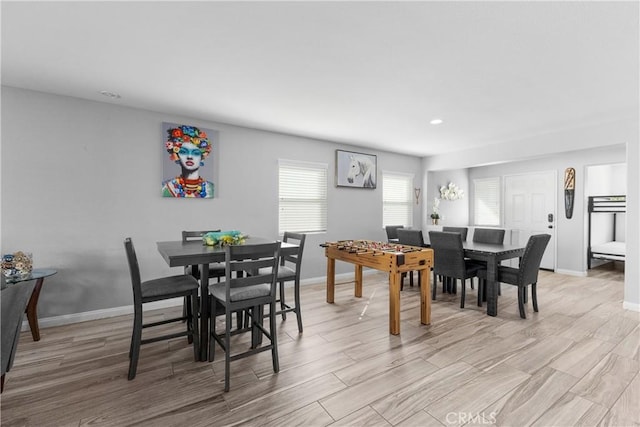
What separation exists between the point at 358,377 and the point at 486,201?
630 cm

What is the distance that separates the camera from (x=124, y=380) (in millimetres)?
2123

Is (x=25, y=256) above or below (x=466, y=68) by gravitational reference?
below

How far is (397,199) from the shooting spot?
6105 millimetres

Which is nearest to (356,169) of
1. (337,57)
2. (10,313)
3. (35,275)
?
(337,57)

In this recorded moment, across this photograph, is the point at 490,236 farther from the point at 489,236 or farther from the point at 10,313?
the point at 10,313

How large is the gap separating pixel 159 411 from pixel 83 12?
2.47 metres

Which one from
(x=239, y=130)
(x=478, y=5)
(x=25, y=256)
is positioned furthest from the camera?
(x=239, y=130)

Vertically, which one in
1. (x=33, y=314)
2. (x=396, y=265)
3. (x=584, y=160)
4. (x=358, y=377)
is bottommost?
(x=358, y=377)

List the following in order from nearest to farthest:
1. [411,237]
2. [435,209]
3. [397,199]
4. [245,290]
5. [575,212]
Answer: [245,290], [411,237], [575,212], [397,199], [435,209]

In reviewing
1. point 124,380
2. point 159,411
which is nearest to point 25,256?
point 124,380

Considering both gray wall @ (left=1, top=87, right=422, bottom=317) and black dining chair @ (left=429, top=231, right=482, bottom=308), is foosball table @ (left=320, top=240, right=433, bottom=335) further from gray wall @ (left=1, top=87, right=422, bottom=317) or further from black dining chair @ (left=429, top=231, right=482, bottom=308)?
gray wall @ (left=1, top=87, right=422, bottom=317)

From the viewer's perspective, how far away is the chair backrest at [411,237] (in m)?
4.35

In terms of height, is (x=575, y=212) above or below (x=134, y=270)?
above

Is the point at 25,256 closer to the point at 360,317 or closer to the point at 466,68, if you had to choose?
the point at 360,317
